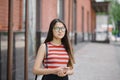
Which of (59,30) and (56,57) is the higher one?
(59,30)

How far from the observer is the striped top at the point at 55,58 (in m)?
4.09

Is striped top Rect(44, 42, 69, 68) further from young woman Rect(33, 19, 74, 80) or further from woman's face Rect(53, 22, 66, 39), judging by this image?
woman's face Rect(53, 22, 66, 39)

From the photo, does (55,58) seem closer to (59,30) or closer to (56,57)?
(56,57)

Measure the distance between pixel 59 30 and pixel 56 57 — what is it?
30 centimetres

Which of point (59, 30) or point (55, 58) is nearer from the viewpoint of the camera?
point (55, 58)

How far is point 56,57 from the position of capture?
4098 millimetres

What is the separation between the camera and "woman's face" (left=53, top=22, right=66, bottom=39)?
4.21 metres

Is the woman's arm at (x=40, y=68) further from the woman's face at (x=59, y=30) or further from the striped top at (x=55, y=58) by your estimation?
the woman's face at (x=59, y=30)

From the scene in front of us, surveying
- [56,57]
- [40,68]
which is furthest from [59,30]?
[40,68]

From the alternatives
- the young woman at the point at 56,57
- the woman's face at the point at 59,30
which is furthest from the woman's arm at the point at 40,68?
the woman's face at the point at 59,30

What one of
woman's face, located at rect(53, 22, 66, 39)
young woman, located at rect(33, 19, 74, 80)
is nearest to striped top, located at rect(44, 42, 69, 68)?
young woman, located at rect(33, 19, 74, 80)

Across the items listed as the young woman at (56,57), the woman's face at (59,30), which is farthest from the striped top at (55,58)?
the woman's face at (59,30)

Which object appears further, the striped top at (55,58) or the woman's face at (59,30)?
the woman's face at (59,30)

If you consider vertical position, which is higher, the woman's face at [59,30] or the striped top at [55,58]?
the woman's face at [59,30]
